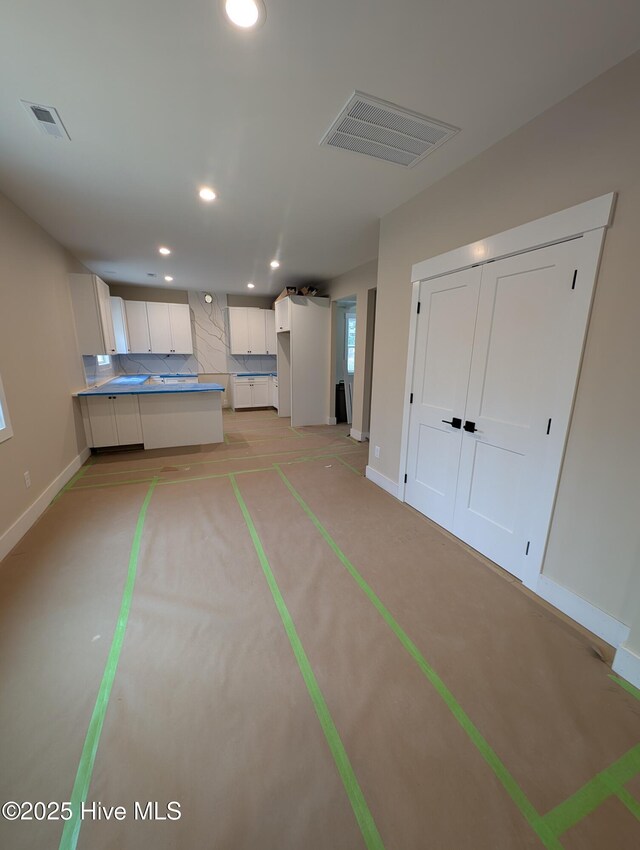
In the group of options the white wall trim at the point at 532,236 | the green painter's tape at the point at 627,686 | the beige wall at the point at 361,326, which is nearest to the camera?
the green painter's tape at the point at 627,686

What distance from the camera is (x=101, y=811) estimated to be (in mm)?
1003

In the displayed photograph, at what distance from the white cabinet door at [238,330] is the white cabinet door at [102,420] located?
357 centimetres

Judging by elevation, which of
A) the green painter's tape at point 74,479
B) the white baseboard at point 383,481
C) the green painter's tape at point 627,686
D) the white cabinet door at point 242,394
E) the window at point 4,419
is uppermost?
the window at point 4,419

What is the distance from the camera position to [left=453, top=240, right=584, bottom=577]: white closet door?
5.63ft

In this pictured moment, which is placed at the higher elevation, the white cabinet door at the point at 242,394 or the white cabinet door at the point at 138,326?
the white cabinet door at the point at 138,326

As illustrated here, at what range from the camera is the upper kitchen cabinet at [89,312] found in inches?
159

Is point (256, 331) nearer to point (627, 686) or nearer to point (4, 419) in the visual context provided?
point (4, 419)

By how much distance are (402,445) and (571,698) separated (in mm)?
1975

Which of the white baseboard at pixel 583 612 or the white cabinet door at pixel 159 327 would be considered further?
the white cabinet door at pixel 159 327

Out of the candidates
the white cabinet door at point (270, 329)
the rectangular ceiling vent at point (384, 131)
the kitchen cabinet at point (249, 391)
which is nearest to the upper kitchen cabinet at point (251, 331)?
the white cabinet door at point (270, 329)

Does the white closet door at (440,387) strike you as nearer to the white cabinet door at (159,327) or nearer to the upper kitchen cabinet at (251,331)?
the upper kitchen cabinet at (251,331)

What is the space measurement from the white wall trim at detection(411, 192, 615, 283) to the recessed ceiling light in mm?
1613

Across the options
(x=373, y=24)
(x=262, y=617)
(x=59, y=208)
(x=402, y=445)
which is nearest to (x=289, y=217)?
(x=373, y=24)

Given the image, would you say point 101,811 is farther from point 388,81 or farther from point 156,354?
point 156,354
